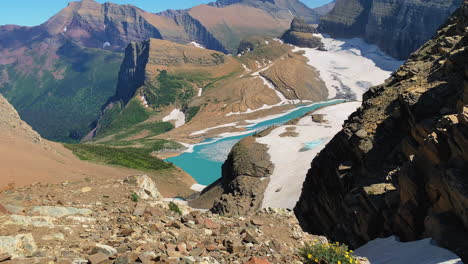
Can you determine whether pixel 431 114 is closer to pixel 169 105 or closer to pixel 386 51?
pixel 169 105

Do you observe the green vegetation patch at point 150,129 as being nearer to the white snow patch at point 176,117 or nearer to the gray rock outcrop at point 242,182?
the white snow patch at point 176,117

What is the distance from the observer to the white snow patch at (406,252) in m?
8.95

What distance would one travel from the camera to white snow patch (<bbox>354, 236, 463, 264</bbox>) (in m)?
8.95

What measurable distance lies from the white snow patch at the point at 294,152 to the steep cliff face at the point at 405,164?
11.6m

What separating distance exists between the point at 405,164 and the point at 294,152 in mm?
35636

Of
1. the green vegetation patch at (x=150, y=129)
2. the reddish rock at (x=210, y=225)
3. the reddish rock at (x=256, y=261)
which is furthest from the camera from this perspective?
the green vegetation patch at (x=150, y=129)

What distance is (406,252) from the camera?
33.5 feet

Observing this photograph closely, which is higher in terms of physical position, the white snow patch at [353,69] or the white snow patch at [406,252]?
the white snow patch at [406,252]

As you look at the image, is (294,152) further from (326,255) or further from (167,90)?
(167,90)

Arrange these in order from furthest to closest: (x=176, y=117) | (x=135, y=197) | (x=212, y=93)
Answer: (x=176, y=117), (x=212, y=93), (x=135, y=197)

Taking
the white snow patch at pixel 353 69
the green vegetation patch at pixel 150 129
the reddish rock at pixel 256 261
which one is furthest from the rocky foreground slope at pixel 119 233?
the white snow patch at pixel 353 69

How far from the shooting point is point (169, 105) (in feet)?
574

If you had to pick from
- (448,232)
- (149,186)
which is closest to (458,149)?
(448,232)

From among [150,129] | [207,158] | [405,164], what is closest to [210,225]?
[405,164]
